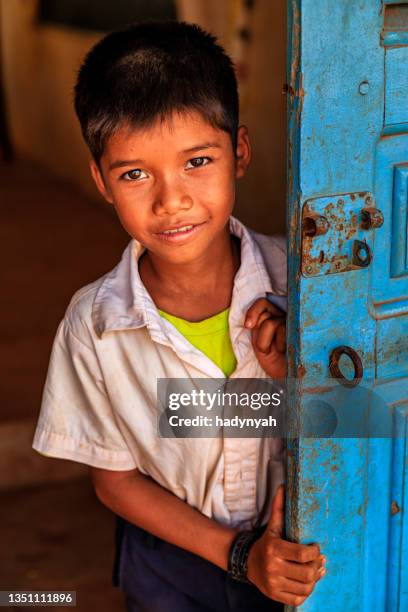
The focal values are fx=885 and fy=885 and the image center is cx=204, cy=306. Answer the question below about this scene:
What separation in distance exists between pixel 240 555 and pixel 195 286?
1.76ft

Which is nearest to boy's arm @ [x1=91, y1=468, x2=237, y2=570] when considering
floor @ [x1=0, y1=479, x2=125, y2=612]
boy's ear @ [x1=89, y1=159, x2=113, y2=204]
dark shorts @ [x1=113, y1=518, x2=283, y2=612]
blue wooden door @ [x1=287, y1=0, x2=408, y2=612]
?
dark shorts @ [x1=113, y1=518, x2=283, y2=612]

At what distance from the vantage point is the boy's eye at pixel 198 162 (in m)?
1.60

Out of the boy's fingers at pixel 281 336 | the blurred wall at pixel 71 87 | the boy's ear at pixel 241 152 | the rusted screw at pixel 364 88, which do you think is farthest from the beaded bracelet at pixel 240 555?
the blurred wall at pixel 71 87

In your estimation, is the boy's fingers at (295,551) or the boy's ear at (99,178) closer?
the boy's fingers at (295,551)

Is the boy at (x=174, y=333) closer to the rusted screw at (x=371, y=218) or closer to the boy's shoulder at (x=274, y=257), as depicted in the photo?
the boy's shoulder at (x=274, y=257)

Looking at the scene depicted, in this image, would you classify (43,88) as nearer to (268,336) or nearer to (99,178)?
(99,178)

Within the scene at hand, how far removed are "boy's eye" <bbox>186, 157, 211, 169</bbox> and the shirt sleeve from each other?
0.42 m

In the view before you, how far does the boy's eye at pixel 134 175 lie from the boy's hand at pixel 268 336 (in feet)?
1.10

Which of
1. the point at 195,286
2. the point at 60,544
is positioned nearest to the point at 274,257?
the point at 195,286

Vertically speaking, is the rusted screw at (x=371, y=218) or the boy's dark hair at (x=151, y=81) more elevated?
the boy's dark hair at (x=151, y=81)

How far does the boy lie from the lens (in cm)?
160

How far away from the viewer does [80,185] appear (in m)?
7.93

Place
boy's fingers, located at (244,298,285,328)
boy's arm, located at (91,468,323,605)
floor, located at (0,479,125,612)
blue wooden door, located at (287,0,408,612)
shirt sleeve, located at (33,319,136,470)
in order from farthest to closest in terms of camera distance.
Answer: floor, located at (0,479,125,612) < shirt sleeve, located at (33,319,136,470) < boy's fingers, located at (244,298,285,328) < boy's arm, located at (91,468,323,605) < blue wooden door, located at (287,0,408,612)

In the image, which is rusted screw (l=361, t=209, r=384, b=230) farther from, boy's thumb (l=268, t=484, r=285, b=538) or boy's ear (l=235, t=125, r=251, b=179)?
boy's thumb (l=268, t=484, r=285, b=538)
